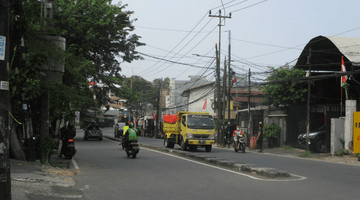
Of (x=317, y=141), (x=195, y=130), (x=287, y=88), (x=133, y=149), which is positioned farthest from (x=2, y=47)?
(x=287, y=88)

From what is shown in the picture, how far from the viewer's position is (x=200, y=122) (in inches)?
977

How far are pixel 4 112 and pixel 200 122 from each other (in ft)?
62.7

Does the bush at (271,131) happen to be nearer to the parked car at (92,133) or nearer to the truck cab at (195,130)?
the truck cab at (195,130)

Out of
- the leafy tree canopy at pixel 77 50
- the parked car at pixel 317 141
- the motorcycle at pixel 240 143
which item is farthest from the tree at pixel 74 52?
the parked car at pixel 317 141

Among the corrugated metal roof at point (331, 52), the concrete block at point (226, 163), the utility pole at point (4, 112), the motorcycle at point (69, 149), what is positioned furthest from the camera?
the corrugated metal roof at point (331, 52)

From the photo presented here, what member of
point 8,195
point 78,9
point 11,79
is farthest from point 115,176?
point 78,9

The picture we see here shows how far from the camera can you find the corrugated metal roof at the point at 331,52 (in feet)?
75.3

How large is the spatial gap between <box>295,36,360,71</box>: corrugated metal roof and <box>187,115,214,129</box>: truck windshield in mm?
8120

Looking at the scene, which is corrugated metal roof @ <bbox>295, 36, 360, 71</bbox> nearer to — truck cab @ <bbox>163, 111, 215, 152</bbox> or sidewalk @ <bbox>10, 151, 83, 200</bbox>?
truck cab @ <bbox>163, 111, 215, 152</bbox>

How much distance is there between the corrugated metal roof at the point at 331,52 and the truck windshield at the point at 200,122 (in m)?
8.12

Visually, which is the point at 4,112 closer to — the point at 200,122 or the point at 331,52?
the point at 200,122

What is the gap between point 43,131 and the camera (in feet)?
46.6

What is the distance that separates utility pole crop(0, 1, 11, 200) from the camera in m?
6.05

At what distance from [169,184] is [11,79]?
558 centimetres
